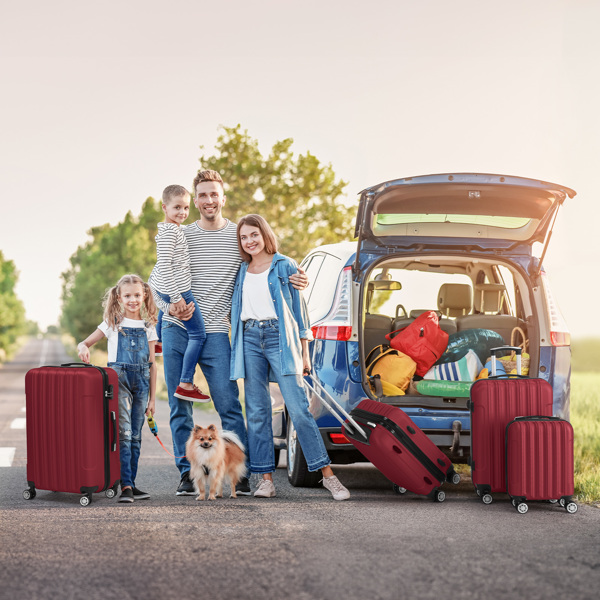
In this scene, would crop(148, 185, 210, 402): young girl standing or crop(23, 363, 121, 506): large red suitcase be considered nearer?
crop(23, 363, 121, 506): large red suitcase

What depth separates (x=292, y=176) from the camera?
23828 millimetres

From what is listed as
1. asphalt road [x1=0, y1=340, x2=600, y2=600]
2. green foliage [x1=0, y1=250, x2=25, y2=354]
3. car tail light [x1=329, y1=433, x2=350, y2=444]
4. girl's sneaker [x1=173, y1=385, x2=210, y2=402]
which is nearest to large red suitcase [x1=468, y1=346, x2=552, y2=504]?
asphalt road [x1=0, y1=340, x2=600, y2=600]

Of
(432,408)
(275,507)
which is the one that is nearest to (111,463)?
(275,507)

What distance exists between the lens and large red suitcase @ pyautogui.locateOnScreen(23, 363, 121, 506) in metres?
6.04

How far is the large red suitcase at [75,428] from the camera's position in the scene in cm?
604

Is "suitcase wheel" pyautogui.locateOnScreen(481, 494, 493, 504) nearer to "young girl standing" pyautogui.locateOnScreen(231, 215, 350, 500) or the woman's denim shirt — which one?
"young girl standing" pyautogui.locateOnScreen(231, 215, 350, 500)

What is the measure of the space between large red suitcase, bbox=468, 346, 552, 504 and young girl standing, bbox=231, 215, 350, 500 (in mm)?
1062

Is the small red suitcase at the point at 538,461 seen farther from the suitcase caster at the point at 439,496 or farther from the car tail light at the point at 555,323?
the car tail light at the point at 555,323

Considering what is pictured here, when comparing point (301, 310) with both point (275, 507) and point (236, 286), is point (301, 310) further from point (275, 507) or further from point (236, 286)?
point (275, 507)

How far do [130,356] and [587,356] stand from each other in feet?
130

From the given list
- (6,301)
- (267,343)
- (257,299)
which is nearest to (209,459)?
(267,343)

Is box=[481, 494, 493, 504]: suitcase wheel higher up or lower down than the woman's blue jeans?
lower down

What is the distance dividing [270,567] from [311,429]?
7.89 ft

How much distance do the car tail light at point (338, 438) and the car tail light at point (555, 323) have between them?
5.47 feet
